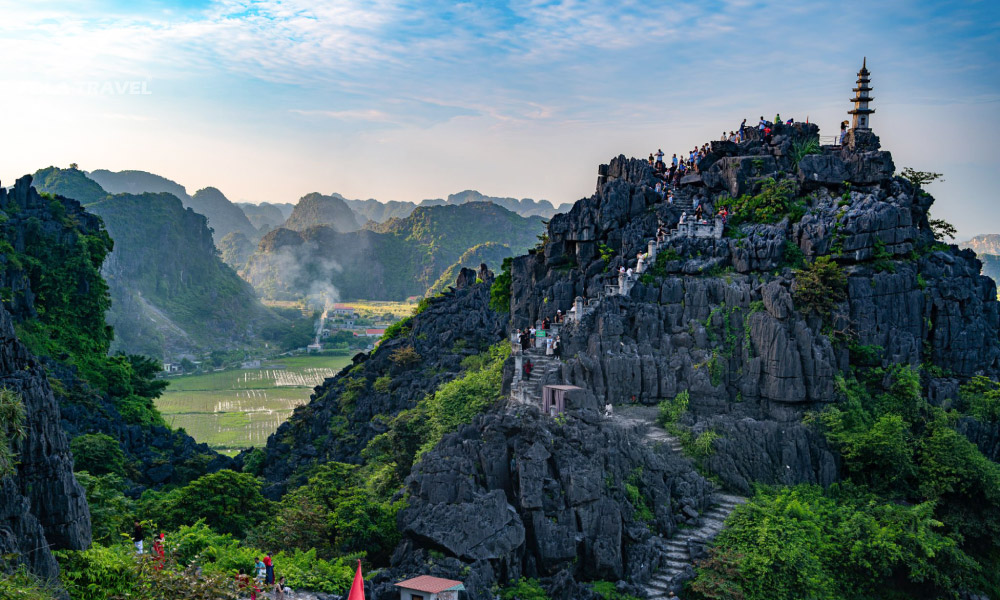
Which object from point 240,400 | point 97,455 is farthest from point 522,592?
point 240,400

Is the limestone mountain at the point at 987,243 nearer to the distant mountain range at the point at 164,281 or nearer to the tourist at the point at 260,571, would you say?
the distant mountain range at the point at 164,281

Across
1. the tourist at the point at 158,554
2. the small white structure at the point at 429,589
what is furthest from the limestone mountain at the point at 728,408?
the tourist at the point at 158,554

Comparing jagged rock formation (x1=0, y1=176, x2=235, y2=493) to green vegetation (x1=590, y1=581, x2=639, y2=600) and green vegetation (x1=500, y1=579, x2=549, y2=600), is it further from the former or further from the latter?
green vegetation (x1=590, y1=581, x2=639, y2=600)

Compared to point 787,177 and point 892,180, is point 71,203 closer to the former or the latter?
point 787,177

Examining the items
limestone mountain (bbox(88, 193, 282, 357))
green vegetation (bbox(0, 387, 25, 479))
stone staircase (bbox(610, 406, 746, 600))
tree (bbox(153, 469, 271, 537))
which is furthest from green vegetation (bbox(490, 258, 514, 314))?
limestone mountain (bbox(88, 193, 282, 357))

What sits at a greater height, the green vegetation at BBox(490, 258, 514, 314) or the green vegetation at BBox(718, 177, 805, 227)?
the green vegetation at BBox(718, 177, 805, 227)

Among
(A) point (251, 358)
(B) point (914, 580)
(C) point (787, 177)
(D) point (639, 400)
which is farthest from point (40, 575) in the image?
(A) point (251, 358)
